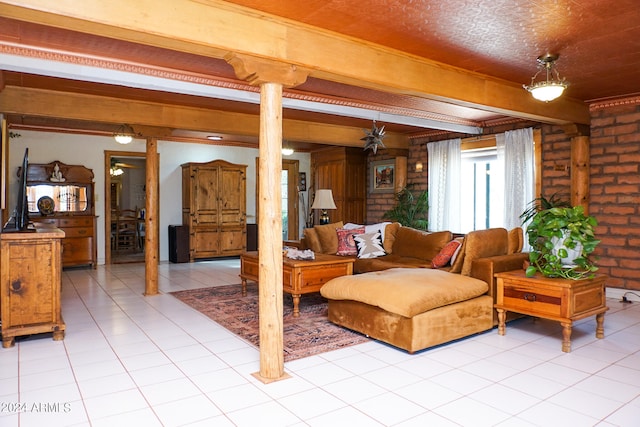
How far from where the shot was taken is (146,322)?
4.43 m

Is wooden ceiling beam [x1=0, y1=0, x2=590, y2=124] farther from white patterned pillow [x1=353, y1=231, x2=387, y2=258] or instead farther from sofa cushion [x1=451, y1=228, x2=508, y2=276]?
white patterned pillow [x1=353, y1=231, x2=387, y2=258]

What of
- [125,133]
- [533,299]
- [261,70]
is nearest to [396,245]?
[533,299]

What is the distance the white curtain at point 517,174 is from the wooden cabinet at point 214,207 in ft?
16.8

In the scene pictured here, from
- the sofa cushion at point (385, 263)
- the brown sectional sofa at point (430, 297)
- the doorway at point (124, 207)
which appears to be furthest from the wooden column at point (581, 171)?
the doorway at point (124, 207)

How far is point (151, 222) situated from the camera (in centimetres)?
583

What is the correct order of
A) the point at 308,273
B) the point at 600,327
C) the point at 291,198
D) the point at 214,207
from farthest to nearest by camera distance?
the point at 291,198
the point at 214,207
the point at 308,273
the point at 600,327

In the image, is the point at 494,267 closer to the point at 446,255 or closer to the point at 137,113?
the point at 446,255

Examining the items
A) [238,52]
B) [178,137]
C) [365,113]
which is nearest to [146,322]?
[238,52]

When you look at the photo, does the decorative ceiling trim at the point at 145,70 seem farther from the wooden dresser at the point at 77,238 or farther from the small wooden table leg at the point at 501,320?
the wooden dresser at the point at 77,238

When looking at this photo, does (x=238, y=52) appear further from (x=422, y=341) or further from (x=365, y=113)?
(x=365, y=113)

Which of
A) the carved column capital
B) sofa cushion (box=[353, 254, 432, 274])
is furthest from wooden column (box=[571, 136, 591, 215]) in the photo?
the carved column capital

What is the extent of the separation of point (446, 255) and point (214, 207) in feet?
17.4

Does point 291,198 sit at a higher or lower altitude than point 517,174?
lower

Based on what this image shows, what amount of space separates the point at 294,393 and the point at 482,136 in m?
5.85
